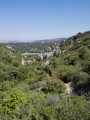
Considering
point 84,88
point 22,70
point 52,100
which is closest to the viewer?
point 52,100

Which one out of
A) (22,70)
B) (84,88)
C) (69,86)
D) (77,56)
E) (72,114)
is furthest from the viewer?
(77,56)

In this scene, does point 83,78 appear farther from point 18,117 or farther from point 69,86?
point 18,117

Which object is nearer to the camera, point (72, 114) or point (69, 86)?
point (72, 114)

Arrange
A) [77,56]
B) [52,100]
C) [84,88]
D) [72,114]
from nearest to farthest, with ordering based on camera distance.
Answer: [72,114]
[52,100]
[84,88]
[77,56]

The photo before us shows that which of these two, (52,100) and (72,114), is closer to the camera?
(72,114)

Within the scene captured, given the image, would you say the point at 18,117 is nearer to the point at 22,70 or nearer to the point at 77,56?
the point at 22,70

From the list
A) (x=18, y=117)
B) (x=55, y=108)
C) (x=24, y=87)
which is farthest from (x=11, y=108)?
(x=24, y=87)

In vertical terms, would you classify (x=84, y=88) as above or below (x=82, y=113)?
below

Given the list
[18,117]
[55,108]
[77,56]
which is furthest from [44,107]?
[77,56]

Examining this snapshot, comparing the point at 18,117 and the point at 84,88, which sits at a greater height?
the point at 18,117
